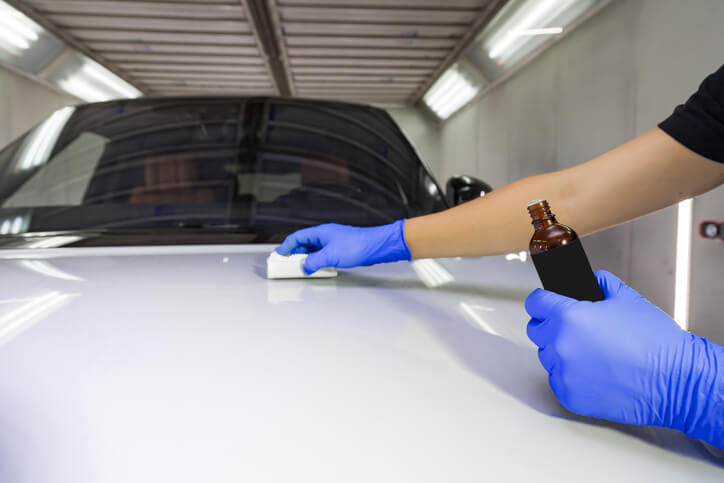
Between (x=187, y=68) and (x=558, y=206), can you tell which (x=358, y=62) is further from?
(x=558, y=206)

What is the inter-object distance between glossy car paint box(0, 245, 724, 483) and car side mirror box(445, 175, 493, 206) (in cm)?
71

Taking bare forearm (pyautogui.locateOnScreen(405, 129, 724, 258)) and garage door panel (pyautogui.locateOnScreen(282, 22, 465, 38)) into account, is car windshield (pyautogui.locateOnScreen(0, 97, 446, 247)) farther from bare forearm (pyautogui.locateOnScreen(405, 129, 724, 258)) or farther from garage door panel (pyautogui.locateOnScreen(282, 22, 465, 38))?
garage door panel (pyautogui.locateOnScreen(282, 22, 465, 38))

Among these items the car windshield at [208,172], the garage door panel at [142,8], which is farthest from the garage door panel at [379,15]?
the car windshield at [208,172]

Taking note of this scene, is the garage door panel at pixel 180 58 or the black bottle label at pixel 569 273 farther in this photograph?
the garage door panel at pixel 180 58

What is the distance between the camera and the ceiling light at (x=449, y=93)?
517 centimetres

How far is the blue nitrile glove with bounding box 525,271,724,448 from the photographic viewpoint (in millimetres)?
492

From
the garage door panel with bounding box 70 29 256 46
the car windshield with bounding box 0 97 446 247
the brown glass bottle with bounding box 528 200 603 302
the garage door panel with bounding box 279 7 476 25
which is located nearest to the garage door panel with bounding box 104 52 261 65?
Result: the garage door panel with bounding box 70 29 256 46

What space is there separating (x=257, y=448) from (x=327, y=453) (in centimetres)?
7

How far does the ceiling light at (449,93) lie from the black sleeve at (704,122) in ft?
14.5

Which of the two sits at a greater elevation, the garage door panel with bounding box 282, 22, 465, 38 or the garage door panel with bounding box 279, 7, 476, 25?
the garage door panel with bounding box 282, 22, 465, 38

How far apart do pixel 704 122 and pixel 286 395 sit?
3.17 ft

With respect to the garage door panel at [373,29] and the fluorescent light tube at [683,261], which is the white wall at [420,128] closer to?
the garage door panel at [373,29]

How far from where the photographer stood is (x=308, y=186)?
1545 mm

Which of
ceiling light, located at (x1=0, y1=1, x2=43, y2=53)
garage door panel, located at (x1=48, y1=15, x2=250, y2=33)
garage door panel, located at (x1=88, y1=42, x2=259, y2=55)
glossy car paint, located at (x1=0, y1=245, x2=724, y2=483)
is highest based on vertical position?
garage door panel, located at (x1=88, y1=42, x2=259, y2=55)
